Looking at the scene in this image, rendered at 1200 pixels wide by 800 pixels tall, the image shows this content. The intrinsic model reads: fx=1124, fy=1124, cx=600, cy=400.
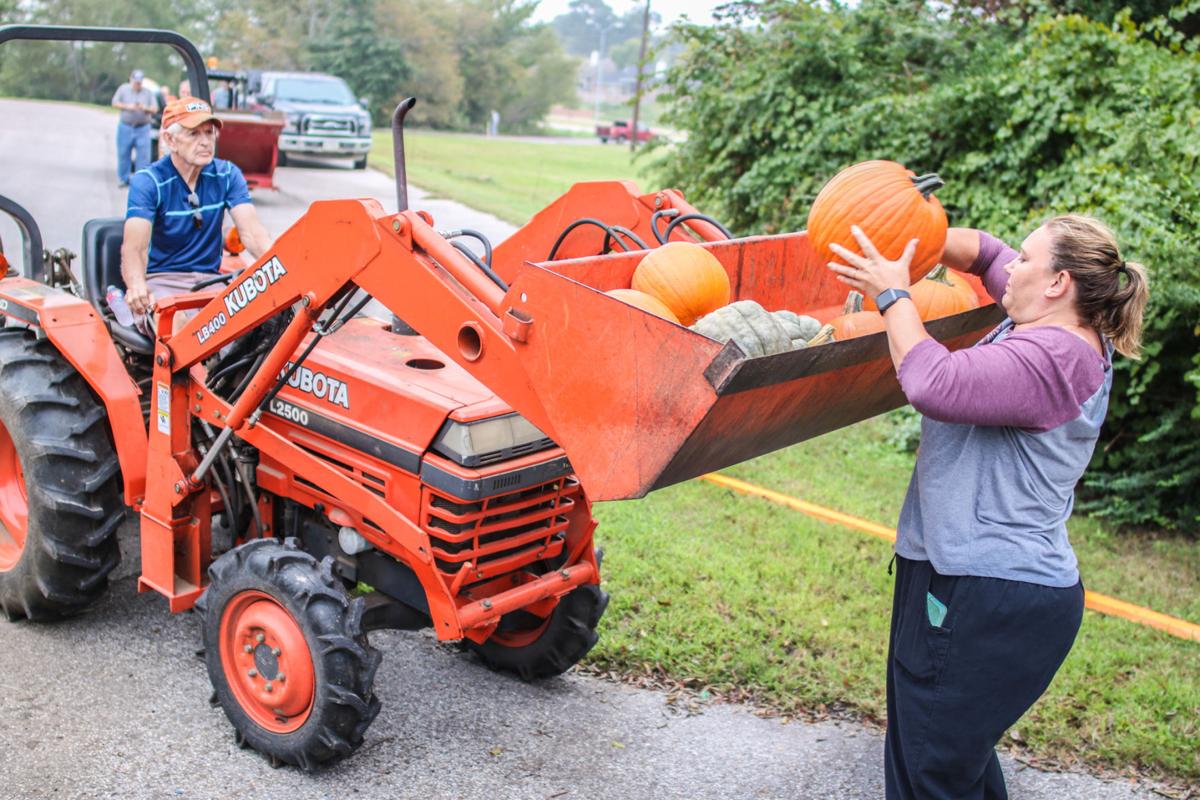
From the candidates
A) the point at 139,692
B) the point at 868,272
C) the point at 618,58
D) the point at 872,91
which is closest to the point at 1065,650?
the point at 868,272

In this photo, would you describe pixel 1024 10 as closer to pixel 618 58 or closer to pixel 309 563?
pixel 309 563

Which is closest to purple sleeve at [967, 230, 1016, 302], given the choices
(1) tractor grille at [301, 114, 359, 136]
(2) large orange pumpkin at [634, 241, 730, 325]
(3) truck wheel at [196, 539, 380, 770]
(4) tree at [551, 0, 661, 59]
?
(2) large orange pumpkin at [634, 241, 730, 325]

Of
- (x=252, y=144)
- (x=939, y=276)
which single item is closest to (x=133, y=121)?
(x=252, y=144)

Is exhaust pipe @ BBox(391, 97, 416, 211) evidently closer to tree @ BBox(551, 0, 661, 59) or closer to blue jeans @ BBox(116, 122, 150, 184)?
blue jeans @ BBox(116, 122, 150, 184)

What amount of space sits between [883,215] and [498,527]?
152 cm

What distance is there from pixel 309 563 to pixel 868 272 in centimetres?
188

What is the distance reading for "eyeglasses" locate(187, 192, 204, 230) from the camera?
4.62 m

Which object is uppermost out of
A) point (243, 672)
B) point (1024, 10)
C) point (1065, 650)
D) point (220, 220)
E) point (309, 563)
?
point (1024, 10)

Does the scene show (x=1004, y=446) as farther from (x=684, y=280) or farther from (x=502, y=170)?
(x=502, y=170)

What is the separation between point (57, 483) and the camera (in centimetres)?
401

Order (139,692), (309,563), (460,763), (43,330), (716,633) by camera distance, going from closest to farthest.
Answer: (309,563)
(460,763)
(139,692)
(43,330)
(716,633)

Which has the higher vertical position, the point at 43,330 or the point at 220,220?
the point at 220,220

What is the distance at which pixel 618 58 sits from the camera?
13950 centimetres

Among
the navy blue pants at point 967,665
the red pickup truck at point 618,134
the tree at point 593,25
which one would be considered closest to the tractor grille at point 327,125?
the navy blue pants at point 967,665
